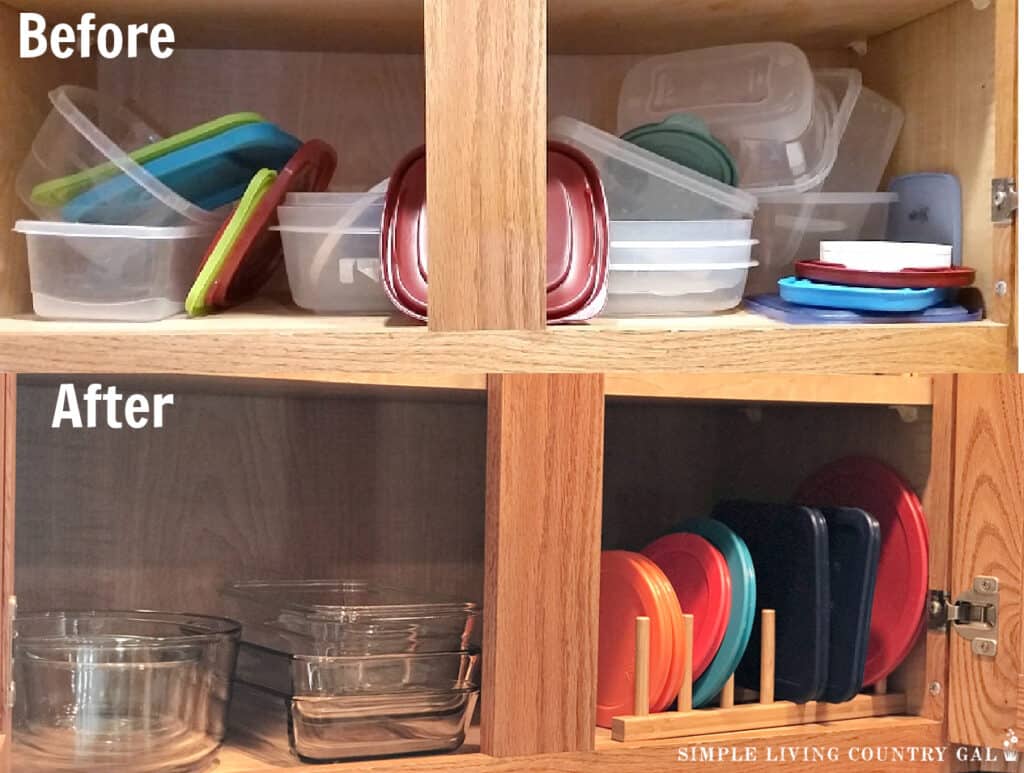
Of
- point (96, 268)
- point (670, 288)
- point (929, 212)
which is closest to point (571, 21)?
point (670, 288)

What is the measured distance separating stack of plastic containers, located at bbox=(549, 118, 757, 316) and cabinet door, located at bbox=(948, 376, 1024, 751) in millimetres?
221

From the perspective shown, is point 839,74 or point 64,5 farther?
point 839,74

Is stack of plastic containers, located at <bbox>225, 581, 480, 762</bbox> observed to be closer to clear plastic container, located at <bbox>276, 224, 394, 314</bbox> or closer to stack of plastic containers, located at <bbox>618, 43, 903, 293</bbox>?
clear plastic container, located at <bbox>276, 224, 394, 314</bbox>

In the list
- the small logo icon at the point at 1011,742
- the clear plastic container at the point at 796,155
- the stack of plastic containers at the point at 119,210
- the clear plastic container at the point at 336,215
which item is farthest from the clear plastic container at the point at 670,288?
the small logo icon at the point at 1011,742

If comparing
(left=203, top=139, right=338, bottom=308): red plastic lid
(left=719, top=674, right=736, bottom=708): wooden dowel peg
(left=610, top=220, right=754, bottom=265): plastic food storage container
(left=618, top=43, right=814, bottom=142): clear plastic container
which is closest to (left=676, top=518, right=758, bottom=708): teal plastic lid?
(left=719, top=674, right=736, bottom=708): wooden dowel peg

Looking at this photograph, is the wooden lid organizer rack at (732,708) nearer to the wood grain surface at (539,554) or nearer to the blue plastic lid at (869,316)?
the wood grain surface at (539,554)

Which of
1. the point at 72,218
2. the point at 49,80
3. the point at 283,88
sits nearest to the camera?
the point at 72,218

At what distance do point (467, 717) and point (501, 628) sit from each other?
0.08 m

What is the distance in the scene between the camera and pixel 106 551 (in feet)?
3.65

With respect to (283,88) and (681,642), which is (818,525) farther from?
(283,88)

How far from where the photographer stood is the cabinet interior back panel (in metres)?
1.05

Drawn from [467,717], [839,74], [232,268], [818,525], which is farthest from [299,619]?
[839,74]

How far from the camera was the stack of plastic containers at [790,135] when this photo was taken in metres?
1.18

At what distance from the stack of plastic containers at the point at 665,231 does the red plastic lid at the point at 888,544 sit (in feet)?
0.67
